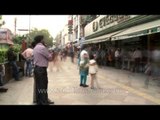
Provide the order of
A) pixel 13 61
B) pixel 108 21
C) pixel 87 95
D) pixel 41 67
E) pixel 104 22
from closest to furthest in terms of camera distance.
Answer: pixel 41 67
pixel 87 95
pixel 13 61
pixel 108 21
pixel 104 22

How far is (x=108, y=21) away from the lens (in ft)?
87.8

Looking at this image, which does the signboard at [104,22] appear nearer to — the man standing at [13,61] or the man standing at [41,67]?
the man standing at [13,61]

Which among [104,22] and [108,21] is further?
[104,22]

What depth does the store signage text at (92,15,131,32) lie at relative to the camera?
2256 centimetres

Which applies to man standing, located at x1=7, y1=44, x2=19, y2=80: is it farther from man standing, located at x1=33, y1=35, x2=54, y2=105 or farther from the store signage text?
the store signage text

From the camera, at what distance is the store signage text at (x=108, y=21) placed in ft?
74.0

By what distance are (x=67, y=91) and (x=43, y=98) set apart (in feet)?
9.43

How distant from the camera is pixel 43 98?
923 centimetres

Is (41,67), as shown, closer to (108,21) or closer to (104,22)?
(108,21)

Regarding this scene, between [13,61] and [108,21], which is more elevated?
[108,21]

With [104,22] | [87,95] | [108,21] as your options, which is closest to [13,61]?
[87,95]
